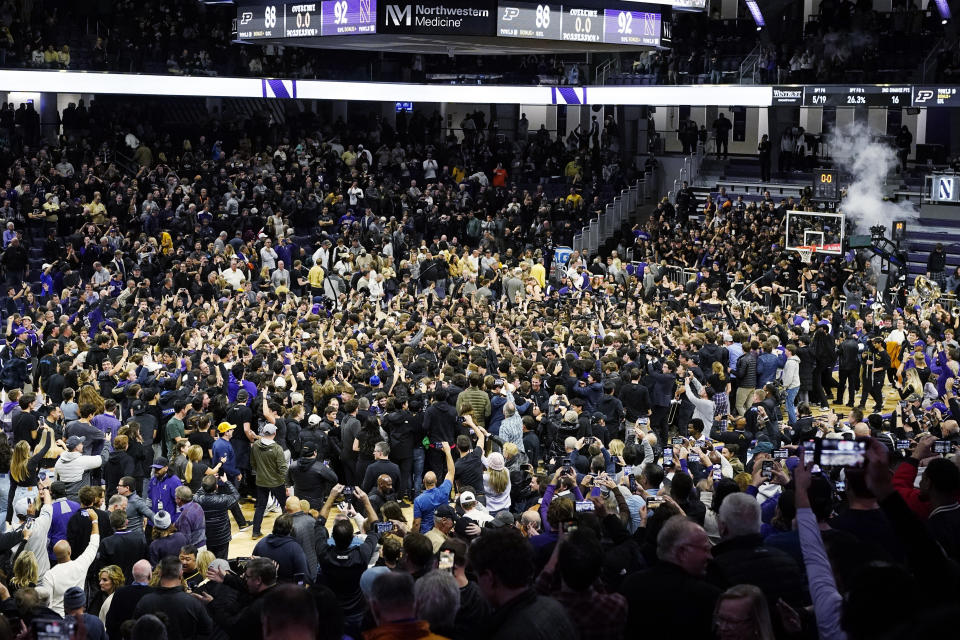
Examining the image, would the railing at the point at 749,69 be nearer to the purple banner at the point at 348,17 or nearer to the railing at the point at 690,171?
the railing at the point at 690,171

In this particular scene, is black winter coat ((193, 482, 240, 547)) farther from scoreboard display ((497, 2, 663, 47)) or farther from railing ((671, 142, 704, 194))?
railing ((671, 142, 704, 194))

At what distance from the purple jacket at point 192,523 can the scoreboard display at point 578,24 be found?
39.2 feet

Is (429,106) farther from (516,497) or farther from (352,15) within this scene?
(516,497)

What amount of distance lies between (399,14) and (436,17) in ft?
2.06

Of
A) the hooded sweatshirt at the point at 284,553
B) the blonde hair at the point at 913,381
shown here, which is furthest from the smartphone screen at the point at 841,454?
the blonde hair at the point at 913,381

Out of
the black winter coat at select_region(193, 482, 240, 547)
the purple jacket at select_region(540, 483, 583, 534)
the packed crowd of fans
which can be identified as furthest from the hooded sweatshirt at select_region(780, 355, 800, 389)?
the black winter coat at select_region(193, 482, 240, 547)

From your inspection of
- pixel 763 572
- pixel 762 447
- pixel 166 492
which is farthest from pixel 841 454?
pixel 762 447

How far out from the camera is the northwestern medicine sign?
19.6 meters

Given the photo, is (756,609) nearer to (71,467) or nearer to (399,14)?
(71,467)

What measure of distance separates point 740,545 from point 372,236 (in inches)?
873

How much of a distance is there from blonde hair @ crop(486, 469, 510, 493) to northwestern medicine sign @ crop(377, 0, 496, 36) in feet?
36.5

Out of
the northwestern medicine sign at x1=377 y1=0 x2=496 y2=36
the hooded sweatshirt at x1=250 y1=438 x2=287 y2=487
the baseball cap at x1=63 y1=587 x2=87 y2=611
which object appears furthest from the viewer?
the northwestern medicine sign at x1=377 y1=0 x2=496 y2=36

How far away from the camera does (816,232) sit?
2762cm

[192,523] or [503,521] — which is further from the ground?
[503,521]
